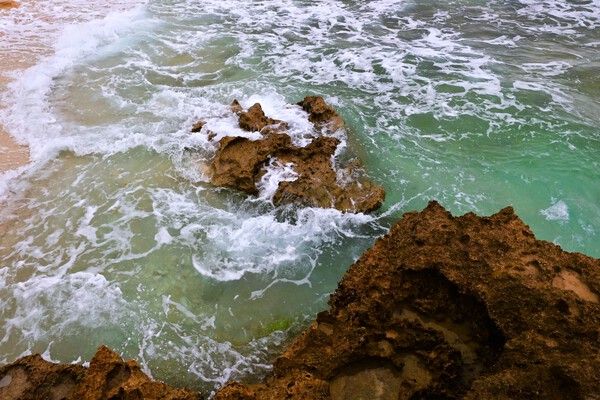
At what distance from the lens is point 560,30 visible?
12.5m

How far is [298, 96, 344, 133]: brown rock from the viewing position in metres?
7.64

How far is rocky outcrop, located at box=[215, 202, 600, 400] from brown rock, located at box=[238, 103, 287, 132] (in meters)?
4.23

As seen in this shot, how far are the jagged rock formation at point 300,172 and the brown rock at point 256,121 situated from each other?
2.69ft

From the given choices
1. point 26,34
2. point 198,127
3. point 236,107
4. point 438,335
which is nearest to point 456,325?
point 438,335

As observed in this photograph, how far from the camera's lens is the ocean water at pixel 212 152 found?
15.5ft

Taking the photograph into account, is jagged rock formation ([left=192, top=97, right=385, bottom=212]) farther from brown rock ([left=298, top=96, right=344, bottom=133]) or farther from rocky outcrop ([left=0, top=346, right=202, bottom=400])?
rocky outcrop ([left=0, top=346, right=202, bottom=400])

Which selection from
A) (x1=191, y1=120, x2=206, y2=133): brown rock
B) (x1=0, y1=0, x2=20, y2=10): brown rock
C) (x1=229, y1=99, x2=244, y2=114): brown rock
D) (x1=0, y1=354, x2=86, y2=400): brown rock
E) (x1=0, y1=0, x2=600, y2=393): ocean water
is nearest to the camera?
(x1=0, y1=354, x2=86, y2=400): brown rock

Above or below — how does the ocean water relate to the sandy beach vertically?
below

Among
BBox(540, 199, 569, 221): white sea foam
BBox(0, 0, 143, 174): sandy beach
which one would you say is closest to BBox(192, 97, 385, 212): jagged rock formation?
BBox(540, 199, 569, 221): white sea foam

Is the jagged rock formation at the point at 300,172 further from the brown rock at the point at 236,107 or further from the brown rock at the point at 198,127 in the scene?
the brown rock at the point at 236,107

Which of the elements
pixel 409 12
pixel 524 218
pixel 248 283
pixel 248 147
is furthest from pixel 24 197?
pixel 409 12

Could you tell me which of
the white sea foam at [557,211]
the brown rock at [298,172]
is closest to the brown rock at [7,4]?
the brown rock at [298,172]

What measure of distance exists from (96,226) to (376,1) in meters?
14.1

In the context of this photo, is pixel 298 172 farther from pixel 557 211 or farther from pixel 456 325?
pixel 557 211
